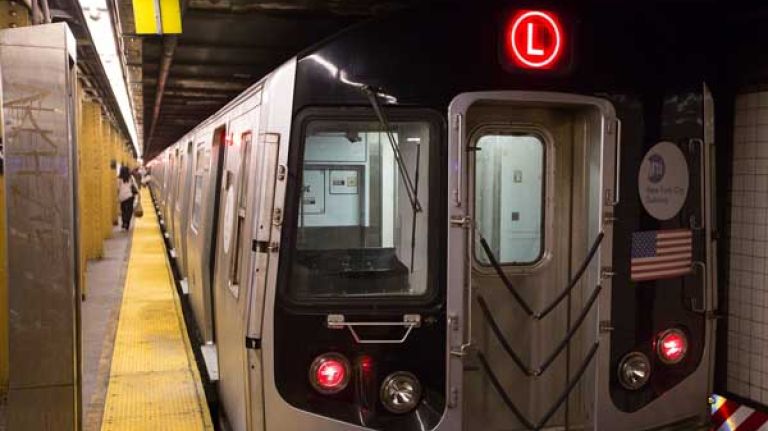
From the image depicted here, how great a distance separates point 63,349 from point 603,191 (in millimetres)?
2319

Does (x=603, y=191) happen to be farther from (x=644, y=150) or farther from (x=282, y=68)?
(x=282, y=68)

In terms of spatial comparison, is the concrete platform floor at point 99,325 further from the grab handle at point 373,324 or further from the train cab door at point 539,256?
the train cab door at point 539,256

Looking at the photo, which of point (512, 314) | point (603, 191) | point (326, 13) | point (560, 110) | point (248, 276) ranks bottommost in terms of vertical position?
point (512, 314)

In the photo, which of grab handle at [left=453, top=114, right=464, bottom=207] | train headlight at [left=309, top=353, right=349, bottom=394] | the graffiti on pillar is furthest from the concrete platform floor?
grab handle at [left=453, top=114, right=464, bottom=207]

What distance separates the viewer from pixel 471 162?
3.29 metres

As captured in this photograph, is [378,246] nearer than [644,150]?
Yes

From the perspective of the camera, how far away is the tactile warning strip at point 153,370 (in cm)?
463

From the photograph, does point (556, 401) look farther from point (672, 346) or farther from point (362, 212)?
point (362, 212)

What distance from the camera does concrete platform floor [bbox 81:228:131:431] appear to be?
584 centimetres

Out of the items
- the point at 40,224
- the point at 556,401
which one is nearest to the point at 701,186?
the point at 556,401

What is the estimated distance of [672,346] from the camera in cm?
359

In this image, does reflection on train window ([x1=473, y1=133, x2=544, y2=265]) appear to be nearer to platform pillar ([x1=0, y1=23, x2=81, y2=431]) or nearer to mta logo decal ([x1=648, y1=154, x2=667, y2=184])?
mta logo decal ([x1=648, y1=154, x2=667, y2=184])

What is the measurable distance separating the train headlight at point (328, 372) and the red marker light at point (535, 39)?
1.50 metres

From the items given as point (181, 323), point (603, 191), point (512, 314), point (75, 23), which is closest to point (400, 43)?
point (603, 191)
